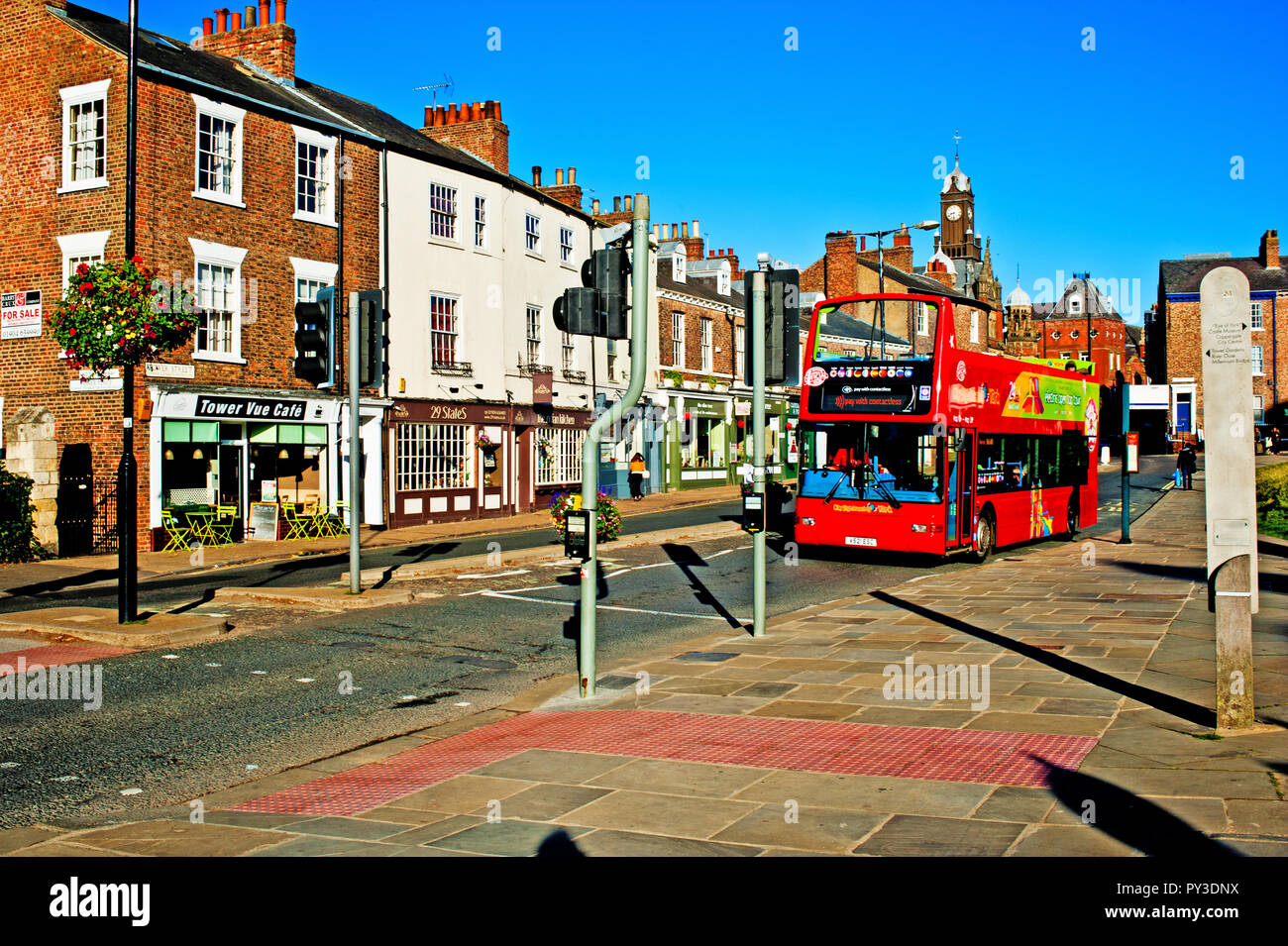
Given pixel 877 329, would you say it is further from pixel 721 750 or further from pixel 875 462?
pixel 721 750

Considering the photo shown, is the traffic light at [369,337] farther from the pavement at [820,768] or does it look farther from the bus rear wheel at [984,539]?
the bus rear wheel at [984,539]

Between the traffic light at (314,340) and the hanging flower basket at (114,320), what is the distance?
10.3ft

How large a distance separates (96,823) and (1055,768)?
5.56 meters

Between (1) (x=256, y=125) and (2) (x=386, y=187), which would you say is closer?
(1) (x=256, y=125)

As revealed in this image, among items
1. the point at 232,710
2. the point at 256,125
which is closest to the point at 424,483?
the point at 256,125

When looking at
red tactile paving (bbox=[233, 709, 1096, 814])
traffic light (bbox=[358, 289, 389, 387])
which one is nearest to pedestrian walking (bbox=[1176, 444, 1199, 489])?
traffic light (bbox=[358, 289, 389, 387])

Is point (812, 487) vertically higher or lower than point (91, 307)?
lower

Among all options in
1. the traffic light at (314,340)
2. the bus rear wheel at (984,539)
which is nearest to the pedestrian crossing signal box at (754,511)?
the traffic light at (314,340)

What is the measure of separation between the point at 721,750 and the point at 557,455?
29096mm

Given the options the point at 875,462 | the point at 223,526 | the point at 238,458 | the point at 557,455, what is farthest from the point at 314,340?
the point at 557,455

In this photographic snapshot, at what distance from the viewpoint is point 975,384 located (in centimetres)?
1939

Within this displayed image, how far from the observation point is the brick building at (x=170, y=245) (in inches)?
889
